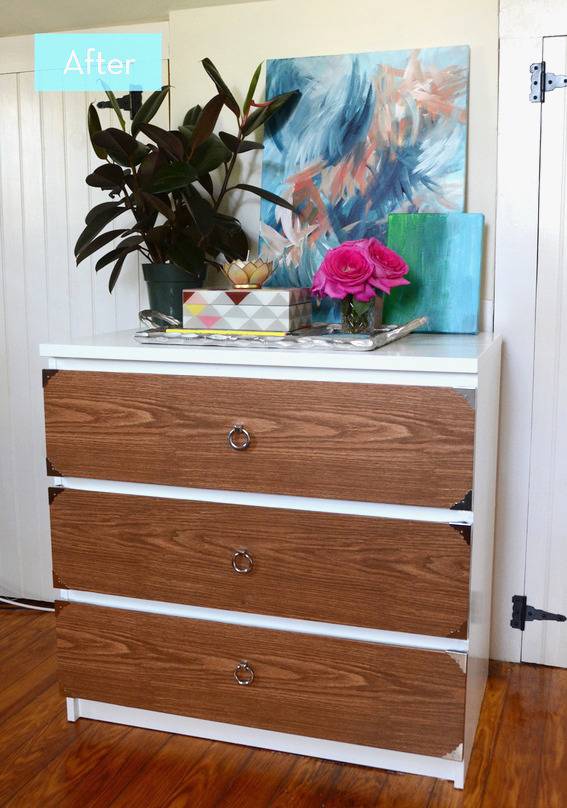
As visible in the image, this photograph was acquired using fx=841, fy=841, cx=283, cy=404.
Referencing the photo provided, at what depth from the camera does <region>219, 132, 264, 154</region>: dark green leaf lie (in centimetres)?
202

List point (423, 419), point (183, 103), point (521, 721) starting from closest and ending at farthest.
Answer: point (423, 419) → point (521, 721) → point (183, 103)

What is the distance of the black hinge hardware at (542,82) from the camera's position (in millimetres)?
1907

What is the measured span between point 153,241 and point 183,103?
422mm

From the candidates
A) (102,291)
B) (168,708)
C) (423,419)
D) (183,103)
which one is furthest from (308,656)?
(183,103)

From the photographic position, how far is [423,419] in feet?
5.00

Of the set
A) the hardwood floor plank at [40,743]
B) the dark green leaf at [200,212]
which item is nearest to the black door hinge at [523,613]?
the hardwood floor plank at [40,743]

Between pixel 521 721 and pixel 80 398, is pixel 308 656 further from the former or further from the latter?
pixel 80 398

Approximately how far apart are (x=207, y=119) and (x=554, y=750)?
155 cm

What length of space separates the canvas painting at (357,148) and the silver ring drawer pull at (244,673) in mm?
873

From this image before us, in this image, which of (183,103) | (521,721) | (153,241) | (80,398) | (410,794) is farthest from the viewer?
(183,103)

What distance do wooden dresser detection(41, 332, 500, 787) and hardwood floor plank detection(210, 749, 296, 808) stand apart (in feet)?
0.12

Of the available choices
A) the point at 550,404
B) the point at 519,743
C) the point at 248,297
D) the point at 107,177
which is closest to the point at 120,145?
the point at 107,177

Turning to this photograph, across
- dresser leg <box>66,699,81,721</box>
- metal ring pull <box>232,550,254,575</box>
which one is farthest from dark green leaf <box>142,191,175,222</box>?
dresser leg <box>66,699,81,721</box>

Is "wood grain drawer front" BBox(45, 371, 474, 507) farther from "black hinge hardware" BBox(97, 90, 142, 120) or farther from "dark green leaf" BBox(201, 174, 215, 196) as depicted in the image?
"black hinge hardware" BBox(97, 90, 142, 120)
